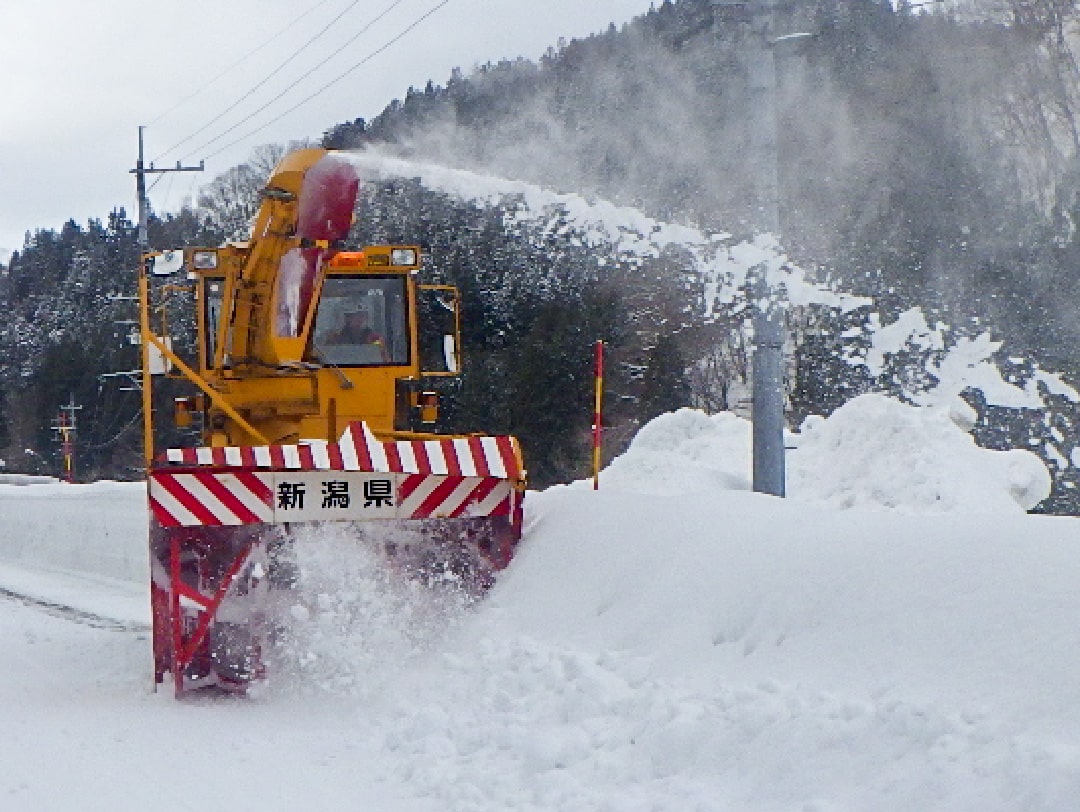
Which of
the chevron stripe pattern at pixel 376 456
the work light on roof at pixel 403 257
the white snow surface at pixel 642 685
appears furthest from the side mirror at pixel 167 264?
the white snow surface at pixel 642 685

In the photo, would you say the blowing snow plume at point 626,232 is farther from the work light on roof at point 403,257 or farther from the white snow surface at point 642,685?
the white snow surface at point 642,685

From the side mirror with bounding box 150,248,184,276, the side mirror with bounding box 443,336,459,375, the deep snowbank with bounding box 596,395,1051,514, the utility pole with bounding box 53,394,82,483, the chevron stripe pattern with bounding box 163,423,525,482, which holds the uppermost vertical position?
the side mirror with bounding box 150,248,184,276

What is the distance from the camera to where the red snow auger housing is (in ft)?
24.1

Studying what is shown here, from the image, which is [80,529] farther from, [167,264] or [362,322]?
[167,264]

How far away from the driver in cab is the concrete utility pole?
2550 mm

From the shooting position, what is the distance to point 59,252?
81.7 meters

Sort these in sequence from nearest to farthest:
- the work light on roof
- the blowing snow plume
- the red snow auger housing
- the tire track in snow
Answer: the red snow auger housing
the work light on roof
the blowing snow plume
the tire track in snow

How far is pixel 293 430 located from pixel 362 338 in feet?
2.57

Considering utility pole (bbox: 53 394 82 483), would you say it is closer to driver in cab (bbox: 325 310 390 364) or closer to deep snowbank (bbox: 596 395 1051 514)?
deep snowbank (bbox: 596 395 1051 514)

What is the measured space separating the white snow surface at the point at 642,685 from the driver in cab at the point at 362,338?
1585 mm

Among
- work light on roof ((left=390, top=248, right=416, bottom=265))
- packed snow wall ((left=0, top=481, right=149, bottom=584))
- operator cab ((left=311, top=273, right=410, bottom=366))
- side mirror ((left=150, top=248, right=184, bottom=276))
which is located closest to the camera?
side mirror ((left=150, top=248, right=184, bottom=276))

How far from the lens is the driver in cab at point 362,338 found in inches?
358

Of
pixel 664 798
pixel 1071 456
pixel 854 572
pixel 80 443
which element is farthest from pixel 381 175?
pixel 80 443

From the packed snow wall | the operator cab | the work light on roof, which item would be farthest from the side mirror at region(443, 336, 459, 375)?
the packed snow wall
